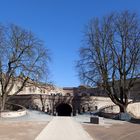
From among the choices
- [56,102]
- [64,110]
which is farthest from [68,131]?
[64,110]

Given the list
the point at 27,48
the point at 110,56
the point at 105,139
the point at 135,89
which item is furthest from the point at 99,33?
the point at 135,89

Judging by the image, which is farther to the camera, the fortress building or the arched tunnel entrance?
the arched tunnel entrance

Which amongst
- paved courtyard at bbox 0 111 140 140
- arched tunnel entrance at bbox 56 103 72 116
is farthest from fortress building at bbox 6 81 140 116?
paved courtyard at bbox 0 111 140 140

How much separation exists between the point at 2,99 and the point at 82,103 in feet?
59.6

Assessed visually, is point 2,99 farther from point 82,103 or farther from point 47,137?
point 47,137

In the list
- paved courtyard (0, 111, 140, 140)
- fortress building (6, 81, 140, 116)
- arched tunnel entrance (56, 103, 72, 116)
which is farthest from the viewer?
arched tunnel entrance (56, 103, 72, 116)

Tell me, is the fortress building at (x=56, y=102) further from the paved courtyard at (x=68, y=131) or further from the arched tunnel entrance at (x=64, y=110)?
the paved courtyard at (x=68, y=131)

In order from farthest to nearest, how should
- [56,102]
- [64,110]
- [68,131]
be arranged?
[64,110] → [56,102] → [68,131]

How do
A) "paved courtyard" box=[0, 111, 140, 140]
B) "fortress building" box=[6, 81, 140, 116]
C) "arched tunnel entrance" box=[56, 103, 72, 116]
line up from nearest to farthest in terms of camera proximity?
"paved courtyard" box=[0, 111, 140, 140] < "fortress building" box=[6, 81, 140, 116] < "arched tunnel entrance" box=[56, 103, 72, 116]

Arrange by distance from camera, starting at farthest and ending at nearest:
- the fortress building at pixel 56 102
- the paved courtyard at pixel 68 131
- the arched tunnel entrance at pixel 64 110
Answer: the arched tunnel entrance at pixel 64 110 < the fortress building at pixel 56 102 < the paved courtyard at pixel 68 131

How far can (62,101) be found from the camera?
6425cm

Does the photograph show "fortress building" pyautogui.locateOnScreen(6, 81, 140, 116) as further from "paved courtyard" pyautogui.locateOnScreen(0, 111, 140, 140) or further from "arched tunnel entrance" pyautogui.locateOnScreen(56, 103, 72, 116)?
"paved courtyard" pyautogui.locateOnScreen(0, 111, 140, 140)

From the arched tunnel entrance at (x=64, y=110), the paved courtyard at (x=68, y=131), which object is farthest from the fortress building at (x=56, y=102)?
the paved courtyard at (x=68, y=131)

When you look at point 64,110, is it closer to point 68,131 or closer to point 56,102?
point 56,102
